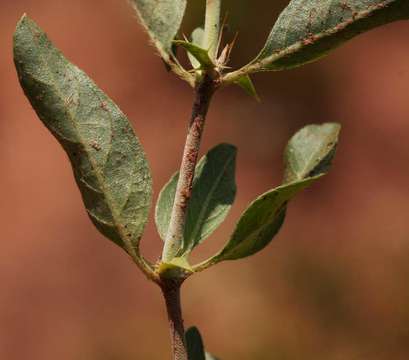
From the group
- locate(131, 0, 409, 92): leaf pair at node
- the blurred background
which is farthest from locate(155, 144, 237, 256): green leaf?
the blurred background

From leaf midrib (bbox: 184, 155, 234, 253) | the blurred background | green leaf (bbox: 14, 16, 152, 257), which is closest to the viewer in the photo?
green leaf (bbox: 14, 16, 152, 257)

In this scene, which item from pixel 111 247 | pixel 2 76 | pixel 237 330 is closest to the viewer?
pixel 237 330

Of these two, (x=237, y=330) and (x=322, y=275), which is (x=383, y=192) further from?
(x=237, y=330)

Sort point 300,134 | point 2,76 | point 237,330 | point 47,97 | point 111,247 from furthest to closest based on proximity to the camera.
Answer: point 2,76 → point 111,247 → point 237,330 → point 300,134 → point 47,97

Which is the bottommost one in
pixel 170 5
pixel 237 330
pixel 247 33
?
pixel 237 330

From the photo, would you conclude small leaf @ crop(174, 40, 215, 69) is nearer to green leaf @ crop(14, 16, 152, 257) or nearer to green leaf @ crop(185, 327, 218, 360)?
green leaf @ crop(14, 16, 152, 257)

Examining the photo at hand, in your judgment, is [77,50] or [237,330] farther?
[77,50]

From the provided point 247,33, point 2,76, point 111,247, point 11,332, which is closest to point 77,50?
point 2,76
